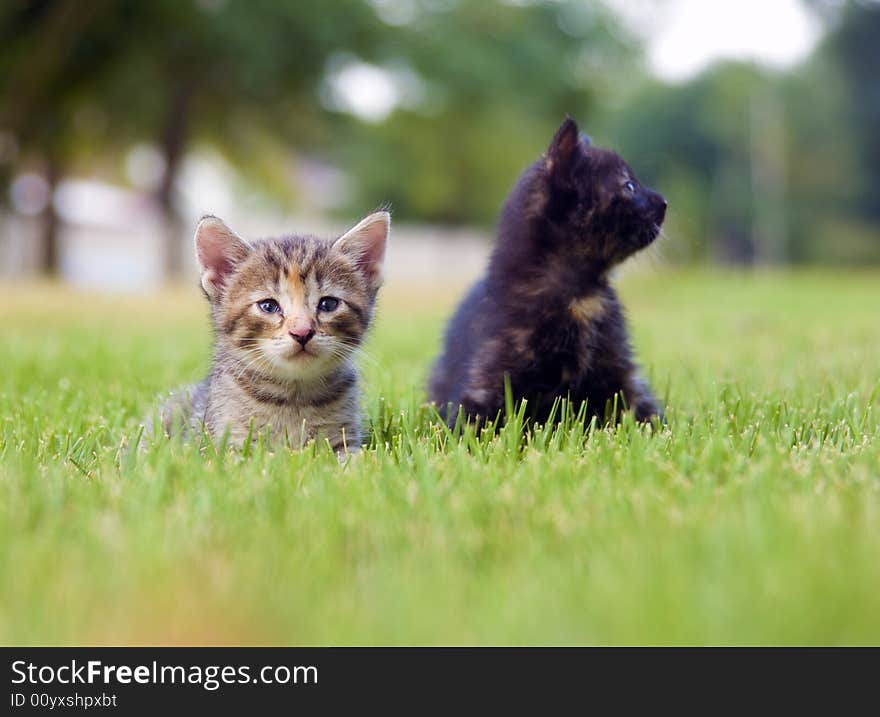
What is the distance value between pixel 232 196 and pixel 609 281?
47.6 m

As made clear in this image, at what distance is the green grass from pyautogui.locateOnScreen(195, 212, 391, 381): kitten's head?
0.47 metres

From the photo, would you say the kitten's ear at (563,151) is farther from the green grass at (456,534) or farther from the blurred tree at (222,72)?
the blurred tree at (222,72)

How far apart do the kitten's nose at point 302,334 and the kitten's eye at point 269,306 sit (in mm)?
226

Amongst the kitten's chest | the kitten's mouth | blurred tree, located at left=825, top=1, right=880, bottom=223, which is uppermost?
blurred tree, located at left=825, top=1, right=880, bottom=223

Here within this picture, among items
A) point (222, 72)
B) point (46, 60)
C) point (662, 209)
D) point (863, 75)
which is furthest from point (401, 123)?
point (662, 209)

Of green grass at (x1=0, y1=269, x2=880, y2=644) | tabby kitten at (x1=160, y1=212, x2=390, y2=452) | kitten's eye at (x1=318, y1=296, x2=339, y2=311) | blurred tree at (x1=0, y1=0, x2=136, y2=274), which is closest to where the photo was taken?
green grass at (x1=0, y1=269, x2=880, y2=644)

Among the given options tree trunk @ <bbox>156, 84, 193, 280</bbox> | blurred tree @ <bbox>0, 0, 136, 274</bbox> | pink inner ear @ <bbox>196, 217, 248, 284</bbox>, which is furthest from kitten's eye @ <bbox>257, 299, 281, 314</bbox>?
tree trunk @ <bbox>156, 84, 193, 280</bbox>

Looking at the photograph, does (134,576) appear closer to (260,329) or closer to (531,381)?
(260,329)

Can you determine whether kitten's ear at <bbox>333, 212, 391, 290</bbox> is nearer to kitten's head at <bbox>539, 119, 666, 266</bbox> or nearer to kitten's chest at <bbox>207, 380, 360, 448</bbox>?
kitten's chest at <bbox>207, 380, 360, 448</bbox>

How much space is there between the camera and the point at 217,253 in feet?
12.6

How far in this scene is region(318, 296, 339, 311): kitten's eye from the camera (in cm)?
374

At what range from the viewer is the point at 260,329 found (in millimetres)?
3658

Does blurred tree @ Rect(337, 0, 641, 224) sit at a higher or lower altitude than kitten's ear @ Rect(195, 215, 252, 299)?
higher

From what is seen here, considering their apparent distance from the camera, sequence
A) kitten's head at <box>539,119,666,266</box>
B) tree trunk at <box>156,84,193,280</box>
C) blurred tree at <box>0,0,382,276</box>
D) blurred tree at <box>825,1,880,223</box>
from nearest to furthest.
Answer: kitten's head at <box>539,119,666,266</box> < blurred tree at <box>0,0,382,276</box> < tree trunk at <box>156,84,193,280</box> < blurred tree at <box>825,1,880,223</box>
